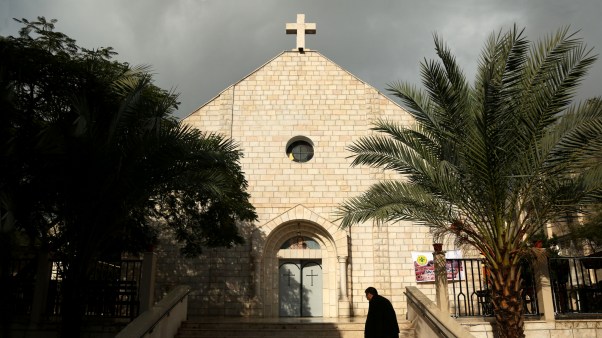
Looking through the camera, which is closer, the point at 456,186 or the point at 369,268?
the point at 456,186

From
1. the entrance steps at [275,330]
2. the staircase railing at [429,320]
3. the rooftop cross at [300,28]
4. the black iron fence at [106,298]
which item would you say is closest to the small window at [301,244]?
the entrance steps at [275,330]

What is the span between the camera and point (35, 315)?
9.70 meters

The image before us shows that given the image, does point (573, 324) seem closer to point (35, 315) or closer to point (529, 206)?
point (529, 206)

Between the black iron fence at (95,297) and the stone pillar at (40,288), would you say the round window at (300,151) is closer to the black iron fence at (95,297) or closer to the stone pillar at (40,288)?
the black iron fence at (95,297)

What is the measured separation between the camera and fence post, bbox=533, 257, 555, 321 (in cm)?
930

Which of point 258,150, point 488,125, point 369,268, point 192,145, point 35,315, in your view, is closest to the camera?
point 488,125

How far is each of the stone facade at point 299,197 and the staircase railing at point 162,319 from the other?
404 cm

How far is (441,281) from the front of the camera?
970cm

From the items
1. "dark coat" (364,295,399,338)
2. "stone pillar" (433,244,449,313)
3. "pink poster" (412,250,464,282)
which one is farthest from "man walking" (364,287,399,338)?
"pink poster" (412,250,464,282)

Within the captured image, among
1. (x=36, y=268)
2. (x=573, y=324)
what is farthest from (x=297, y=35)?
(x=573, y=324)

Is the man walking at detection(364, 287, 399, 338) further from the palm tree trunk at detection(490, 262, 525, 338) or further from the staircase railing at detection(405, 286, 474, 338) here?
the palm tree trunk at detection(490, 262, 525, 338)

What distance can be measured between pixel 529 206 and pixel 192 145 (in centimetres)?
559

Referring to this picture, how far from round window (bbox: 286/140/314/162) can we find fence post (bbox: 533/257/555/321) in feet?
28.3

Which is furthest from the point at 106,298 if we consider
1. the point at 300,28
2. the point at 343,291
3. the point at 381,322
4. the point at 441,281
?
the point at 300,28
